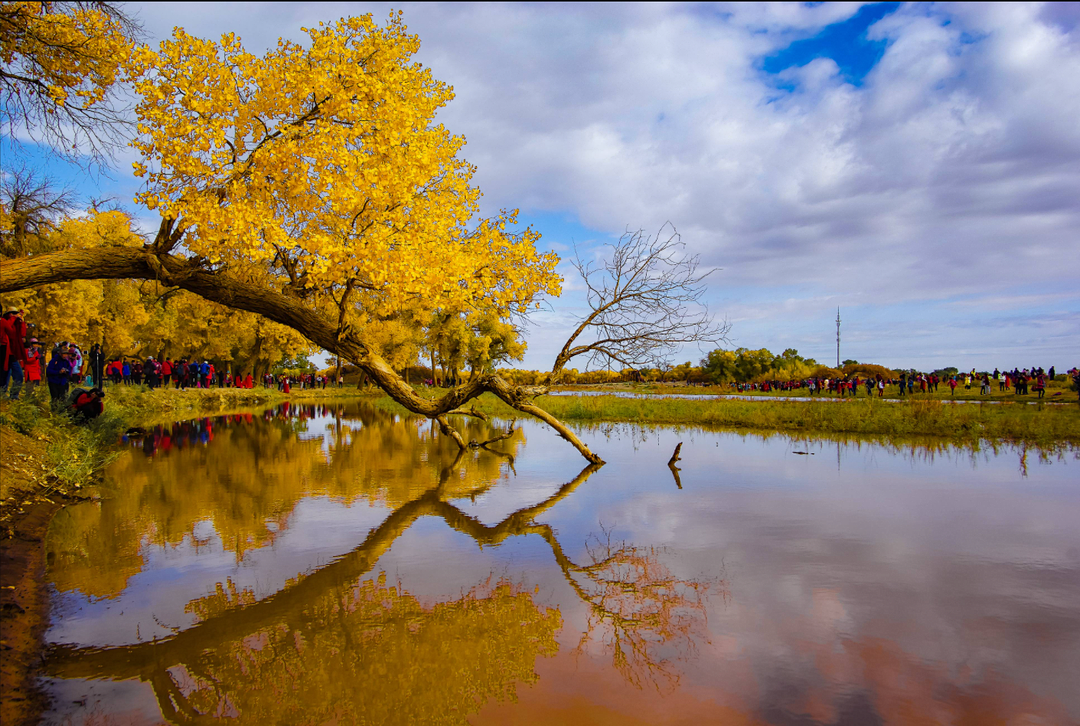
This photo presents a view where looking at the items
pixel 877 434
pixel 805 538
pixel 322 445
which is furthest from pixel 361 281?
pixel 877 434

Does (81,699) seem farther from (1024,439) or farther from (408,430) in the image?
(1024,439)

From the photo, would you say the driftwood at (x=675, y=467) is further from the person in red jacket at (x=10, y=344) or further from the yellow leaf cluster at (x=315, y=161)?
the person in red jacket at (x=10, y=344)

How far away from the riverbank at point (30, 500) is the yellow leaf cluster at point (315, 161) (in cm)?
445

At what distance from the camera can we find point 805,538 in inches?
304

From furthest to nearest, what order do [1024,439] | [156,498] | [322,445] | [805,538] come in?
[1024,439], [322,445], [156,498], [805,538]

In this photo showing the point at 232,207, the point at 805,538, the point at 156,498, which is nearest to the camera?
the point at 805,538

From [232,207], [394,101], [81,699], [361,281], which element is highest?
[394,101]

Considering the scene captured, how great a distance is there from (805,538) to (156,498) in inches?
385

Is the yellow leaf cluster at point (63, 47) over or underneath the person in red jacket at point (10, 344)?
over

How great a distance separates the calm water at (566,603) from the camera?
13.4ft

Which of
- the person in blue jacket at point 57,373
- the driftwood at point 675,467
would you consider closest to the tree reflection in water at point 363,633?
the driftwood at point 675,467

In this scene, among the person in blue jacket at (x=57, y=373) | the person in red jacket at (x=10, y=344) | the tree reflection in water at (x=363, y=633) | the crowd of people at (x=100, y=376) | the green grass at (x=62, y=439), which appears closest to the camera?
the tree reflection in water at (x=363, y=633)

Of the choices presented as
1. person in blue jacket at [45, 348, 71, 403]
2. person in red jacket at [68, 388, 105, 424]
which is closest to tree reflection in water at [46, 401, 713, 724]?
person in red jacket at [68, 388, 105, 424]

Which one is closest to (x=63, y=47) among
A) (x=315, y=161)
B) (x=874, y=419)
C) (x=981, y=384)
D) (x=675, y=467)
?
(x=315, y=161)
